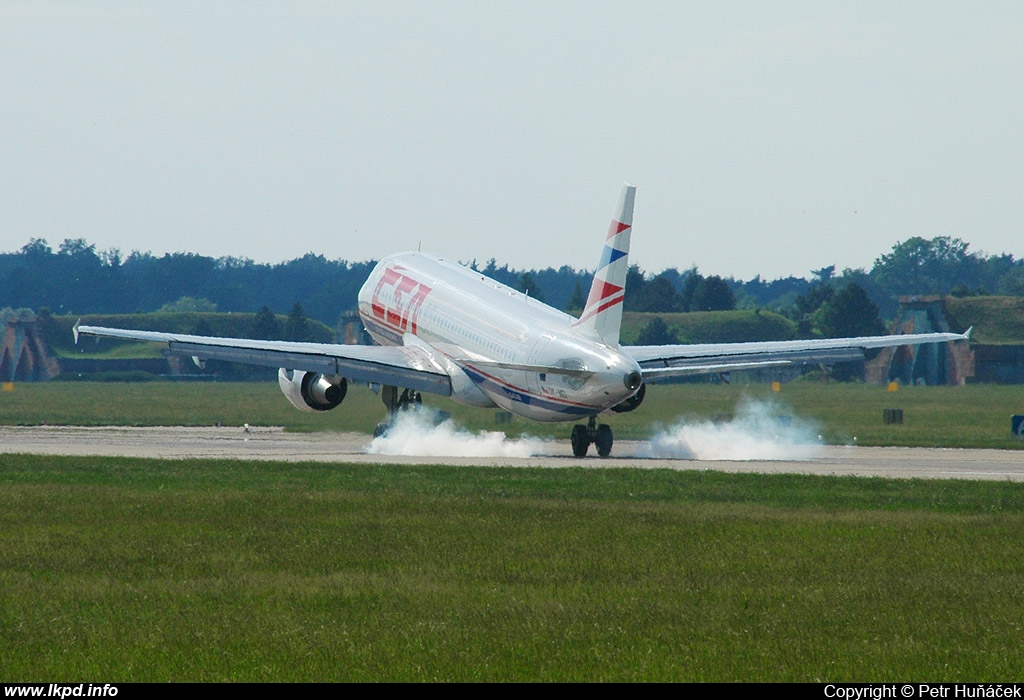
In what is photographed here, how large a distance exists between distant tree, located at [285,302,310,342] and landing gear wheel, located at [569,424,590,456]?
4783 inches

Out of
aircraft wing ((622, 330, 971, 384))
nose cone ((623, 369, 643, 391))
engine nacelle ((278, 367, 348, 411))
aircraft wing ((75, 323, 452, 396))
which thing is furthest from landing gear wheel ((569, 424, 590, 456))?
engine nacelle ((278, 367, 348, 411))

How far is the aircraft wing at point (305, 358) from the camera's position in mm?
48406

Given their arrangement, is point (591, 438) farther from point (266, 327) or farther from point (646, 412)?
point (266, 327)

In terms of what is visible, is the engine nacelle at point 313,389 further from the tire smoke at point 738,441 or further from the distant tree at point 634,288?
the distant tree at point 634,288

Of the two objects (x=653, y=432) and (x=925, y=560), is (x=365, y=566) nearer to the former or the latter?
(x=925, y=560)

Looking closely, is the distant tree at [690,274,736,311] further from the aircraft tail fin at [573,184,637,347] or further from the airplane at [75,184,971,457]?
the aircraft tail fin at [573,184,637,347]

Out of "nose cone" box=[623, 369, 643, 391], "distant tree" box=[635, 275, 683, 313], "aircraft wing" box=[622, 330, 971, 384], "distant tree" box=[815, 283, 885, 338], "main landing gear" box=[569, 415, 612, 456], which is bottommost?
"main landing gear" box=[569, 415, 612, 456]

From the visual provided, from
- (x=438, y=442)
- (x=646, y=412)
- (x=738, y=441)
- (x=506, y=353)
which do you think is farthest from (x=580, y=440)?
(x=646, y=412)

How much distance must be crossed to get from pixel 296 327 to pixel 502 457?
12237 centimetres

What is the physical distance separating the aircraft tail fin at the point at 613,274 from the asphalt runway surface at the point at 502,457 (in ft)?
13.1

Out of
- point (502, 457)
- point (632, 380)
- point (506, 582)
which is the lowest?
point (502, 457)

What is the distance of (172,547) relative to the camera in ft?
82.1

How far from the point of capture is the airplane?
44.7 m

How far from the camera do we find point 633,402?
46.9m
